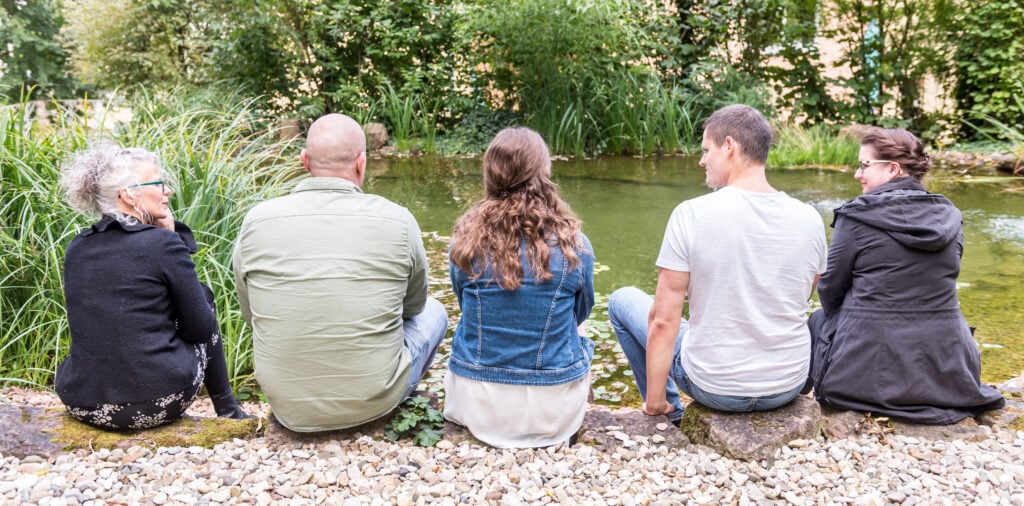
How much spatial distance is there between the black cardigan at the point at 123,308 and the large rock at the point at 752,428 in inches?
62.0

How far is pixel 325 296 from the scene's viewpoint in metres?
2.18

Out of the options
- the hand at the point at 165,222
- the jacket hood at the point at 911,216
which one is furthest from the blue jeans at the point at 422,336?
the jacket hood at the point at 911,216

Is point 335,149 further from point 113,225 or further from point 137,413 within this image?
point 137,413

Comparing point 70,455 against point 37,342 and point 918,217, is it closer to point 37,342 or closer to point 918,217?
point 37,342

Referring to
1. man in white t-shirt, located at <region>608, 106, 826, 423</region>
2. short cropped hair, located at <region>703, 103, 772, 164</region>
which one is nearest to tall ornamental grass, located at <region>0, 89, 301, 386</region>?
man in white t-shirt, located at <region>608, 106, 826, 423</region>

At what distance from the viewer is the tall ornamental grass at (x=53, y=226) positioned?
3.06 m

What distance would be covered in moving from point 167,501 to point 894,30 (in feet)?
35.1

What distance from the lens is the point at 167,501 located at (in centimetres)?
200

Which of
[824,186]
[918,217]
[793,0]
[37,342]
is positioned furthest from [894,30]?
[37,342]

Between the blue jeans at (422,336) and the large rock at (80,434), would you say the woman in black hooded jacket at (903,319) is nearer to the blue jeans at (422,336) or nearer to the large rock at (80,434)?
the blue jeans at (422,336)

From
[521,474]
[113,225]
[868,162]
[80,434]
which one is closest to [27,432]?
[80,434]

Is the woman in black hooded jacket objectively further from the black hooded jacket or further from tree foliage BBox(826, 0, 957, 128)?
tree foliage BBox(826, 0, 957, 128)

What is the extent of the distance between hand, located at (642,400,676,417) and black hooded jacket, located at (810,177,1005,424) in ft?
1.78

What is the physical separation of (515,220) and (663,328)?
550 millimetres
